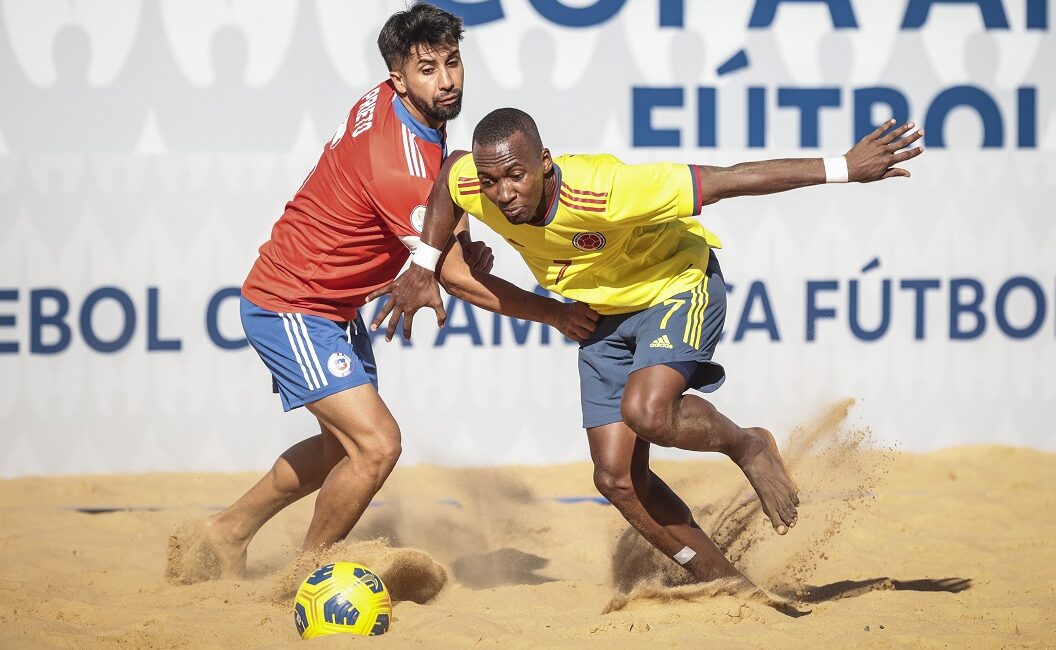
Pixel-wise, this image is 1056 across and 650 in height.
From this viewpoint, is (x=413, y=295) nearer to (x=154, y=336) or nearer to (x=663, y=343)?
(x=663, y=343)

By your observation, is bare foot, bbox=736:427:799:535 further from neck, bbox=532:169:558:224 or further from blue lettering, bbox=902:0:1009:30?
blue lettering, bbox=902:0:1009:30

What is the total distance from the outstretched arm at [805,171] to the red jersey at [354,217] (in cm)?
111

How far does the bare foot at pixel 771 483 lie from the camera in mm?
3977

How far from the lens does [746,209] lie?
7.00m

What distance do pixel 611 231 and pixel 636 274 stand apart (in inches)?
12.1

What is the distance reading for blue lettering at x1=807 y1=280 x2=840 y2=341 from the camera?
22.9 feet

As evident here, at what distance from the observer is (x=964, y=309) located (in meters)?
7.07

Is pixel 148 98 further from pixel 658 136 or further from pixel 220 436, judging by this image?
pixel 658 136

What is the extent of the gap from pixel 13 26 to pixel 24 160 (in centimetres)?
80

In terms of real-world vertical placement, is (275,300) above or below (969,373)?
above

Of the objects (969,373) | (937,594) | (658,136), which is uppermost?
(658,136)

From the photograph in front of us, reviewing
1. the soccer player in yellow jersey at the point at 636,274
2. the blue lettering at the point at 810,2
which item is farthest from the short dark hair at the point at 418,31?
the blue lettering at the point at 810,2

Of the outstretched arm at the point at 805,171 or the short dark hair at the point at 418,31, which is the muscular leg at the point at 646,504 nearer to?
the outstretched arm at the point at 805,171

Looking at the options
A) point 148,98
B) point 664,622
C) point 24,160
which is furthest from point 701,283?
point 24,160
